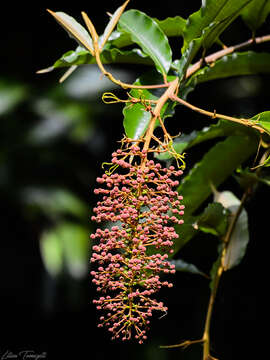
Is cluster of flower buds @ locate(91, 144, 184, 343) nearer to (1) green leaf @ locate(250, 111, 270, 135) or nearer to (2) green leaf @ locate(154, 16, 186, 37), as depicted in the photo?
(1) green leaf @ locate(250, 111, 270, 135)

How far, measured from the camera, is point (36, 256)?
1707mm

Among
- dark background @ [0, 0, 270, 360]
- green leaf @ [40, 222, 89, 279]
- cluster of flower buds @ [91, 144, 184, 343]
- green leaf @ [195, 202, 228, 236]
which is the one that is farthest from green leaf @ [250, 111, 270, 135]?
green leaf @ [40, 222, 89, 279]

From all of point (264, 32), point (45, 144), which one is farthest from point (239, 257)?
point (45, 144)

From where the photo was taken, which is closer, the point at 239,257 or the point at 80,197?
the point at 239,257

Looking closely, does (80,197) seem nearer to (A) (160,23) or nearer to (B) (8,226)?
(B) (8,226)

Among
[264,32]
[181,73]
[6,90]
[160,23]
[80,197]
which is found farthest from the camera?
[6,90]

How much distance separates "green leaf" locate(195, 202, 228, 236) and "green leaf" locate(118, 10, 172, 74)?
22 cm

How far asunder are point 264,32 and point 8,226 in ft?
3.34

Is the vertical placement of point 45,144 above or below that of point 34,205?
above

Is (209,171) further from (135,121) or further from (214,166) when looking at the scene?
(135,121)

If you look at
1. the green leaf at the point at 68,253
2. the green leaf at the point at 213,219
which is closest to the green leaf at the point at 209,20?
the green leaf at the point at 213,219

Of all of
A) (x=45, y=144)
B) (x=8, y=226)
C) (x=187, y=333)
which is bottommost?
(x=187, y=333)

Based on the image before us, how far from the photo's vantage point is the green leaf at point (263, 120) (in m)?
0.53

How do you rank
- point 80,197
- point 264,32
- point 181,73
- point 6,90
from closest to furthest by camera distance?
1. point 181,73
2. point 264,32
3. point 80,197
4. point 6,90
